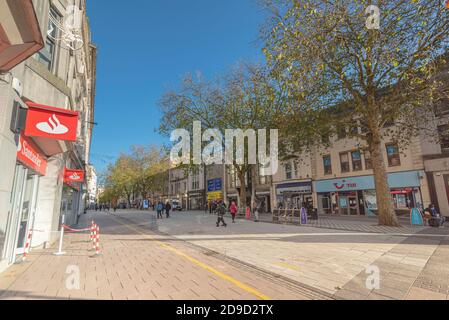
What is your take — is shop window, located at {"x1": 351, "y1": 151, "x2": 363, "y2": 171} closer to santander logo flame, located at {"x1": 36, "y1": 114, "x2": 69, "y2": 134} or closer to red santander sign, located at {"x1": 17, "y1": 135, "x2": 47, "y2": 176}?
santander logo flame, located at {"x1": 36, "y1": 114, "x2": 69, "y2": 134}

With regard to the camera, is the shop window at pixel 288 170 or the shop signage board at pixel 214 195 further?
the shop signage board at pixel 214 195

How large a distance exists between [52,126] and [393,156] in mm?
23759

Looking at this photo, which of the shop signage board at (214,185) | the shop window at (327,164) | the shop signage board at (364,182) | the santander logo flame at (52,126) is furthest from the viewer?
the shop signage board at (214,185)

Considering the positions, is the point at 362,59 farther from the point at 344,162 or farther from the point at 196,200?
the point at 196,200

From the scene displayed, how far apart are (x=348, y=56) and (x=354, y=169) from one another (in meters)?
14.3

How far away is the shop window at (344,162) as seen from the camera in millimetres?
23797

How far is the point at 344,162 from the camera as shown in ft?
79.0

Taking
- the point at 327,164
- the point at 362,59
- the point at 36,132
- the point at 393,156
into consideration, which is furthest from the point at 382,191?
the point at 36,132

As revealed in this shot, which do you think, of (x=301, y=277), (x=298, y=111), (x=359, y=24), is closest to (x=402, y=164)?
(x=298, y=111)

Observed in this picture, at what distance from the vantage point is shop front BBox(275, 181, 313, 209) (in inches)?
1057

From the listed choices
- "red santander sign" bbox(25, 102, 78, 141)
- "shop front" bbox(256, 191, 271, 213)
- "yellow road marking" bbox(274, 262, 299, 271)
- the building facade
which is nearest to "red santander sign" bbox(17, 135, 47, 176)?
the building facade

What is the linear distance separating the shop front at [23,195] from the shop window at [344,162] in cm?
2407

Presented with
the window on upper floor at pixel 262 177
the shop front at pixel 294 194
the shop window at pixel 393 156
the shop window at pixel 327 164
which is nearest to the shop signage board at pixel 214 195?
the window on upper floor at pixel 262 177

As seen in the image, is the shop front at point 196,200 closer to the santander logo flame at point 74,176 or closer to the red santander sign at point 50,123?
the santander logo flame at point 74,176
